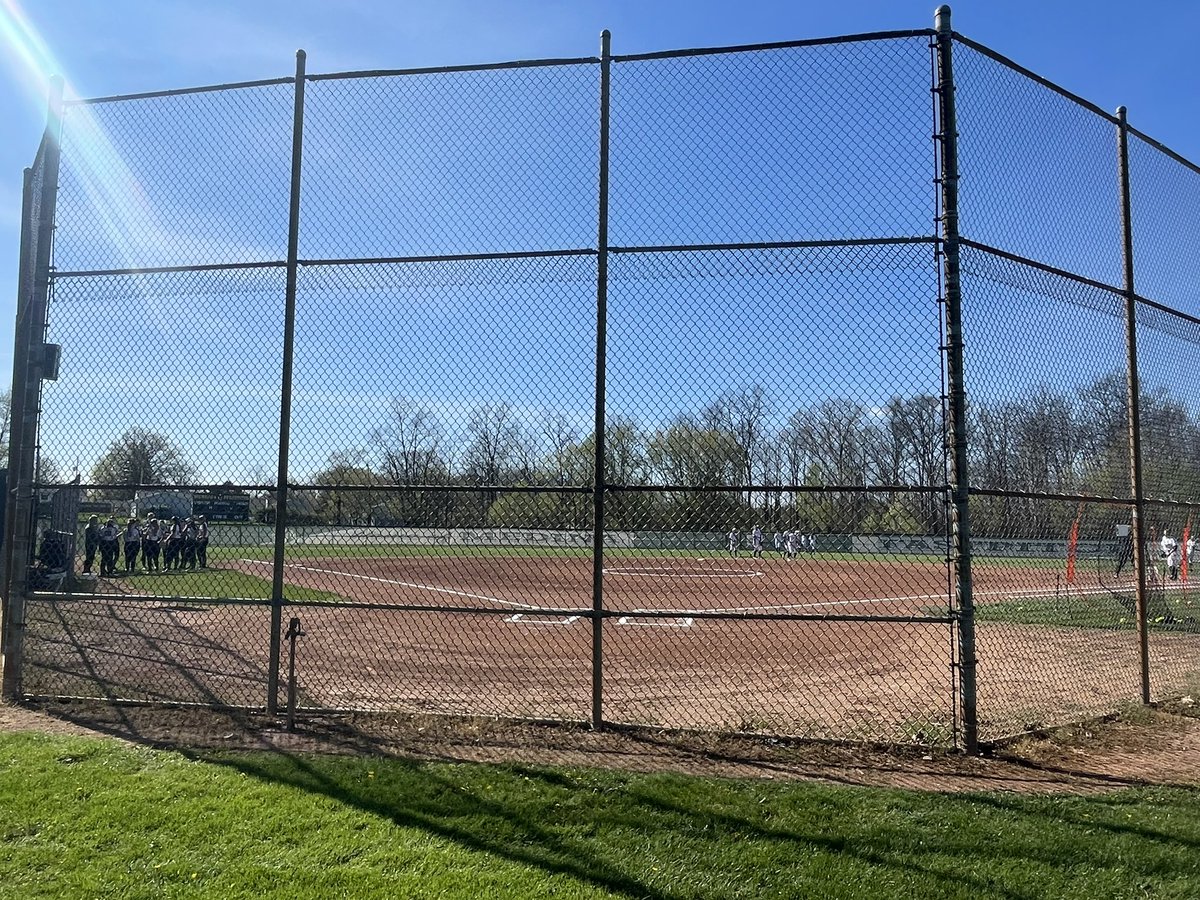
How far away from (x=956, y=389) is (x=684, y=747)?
2763 millimetres

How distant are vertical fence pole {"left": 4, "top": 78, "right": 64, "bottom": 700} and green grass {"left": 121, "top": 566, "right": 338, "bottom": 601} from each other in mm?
6792

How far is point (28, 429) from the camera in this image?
260 inches

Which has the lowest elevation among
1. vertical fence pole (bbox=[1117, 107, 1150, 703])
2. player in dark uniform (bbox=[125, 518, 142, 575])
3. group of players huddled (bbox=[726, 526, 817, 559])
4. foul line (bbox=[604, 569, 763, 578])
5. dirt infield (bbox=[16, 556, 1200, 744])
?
foul line (bbox=[604, 569, 763, 578])

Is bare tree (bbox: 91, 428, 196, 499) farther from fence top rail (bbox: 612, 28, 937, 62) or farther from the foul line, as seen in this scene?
the foul line

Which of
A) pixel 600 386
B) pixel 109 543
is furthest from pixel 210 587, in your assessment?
pixel 600 386

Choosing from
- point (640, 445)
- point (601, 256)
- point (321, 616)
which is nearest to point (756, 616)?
point (640, 445)

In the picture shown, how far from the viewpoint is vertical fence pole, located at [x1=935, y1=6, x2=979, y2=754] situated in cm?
524

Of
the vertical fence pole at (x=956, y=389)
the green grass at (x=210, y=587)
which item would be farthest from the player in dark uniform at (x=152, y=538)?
the vertical fence pole at (x=956, y=389)

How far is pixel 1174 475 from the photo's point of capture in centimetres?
734

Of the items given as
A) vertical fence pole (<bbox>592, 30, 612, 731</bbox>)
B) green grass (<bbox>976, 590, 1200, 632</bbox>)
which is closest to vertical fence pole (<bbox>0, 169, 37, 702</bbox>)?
vertical fence pole (<bbox>592, 30, 612, 731</bbox>)

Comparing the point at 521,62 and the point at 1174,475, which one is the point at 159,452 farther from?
the point at 1174,475

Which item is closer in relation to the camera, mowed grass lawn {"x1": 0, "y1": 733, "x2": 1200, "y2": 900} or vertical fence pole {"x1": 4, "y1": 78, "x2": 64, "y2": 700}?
mowed grass lawn {"x1": 0, "y1": 733, "x2": 1200, "y2": 900}

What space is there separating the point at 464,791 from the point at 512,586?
14998 millimetres

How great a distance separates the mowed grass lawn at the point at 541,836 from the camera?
349 cm
